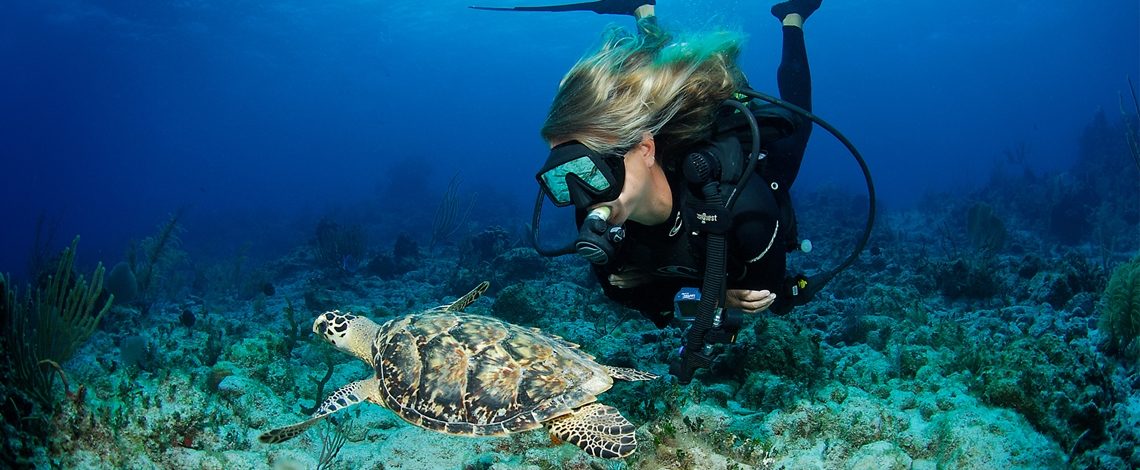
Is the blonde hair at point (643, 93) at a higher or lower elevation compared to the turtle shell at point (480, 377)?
higher

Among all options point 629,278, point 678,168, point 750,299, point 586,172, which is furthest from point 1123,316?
point 586,172

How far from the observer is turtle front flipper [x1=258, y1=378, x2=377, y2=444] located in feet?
9.34

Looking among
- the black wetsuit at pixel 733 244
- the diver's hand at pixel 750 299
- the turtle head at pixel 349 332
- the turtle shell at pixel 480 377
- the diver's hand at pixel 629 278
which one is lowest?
the turtle head at pixel 349 332

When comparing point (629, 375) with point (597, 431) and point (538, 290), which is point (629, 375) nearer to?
point (597, 431)

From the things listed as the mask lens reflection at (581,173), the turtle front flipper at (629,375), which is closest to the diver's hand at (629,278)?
the turtle front flipper at (629,375)

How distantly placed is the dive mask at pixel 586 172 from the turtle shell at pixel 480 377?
1.02 metres

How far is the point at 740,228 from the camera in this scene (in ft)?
8.95

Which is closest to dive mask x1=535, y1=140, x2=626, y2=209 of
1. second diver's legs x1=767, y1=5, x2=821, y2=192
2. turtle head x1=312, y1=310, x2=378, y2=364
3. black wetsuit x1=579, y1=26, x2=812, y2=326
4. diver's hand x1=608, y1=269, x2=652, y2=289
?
black wetsuit x1=579, y1=26, x2=812, y2=326

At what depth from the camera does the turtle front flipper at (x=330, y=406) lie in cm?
285

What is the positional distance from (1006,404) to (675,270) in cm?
245

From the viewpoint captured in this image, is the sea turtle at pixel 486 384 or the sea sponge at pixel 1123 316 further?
the sea sponge at pixel 1123 316

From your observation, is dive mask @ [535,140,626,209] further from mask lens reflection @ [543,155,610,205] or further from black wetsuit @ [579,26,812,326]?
black wetsuit @ [579,26,812,326]

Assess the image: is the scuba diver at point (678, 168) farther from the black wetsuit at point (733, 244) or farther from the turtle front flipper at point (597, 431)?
the turtle front flipper at point (597, 431)

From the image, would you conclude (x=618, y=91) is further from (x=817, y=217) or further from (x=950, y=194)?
(x=950, y=194)
